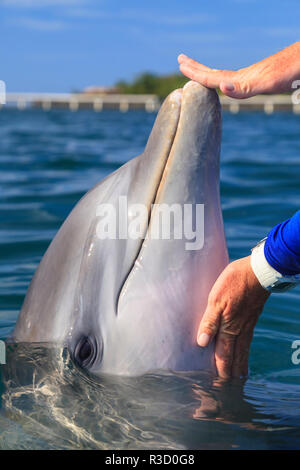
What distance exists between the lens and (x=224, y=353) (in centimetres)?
364

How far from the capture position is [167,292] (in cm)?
346

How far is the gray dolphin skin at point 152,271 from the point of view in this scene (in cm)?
338

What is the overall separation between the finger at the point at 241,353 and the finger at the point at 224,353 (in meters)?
0.03

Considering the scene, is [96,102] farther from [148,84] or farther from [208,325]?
[208,325]

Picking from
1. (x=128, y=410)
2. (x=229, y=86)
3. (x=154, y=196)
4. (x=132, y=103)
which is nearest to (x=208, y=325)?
(x=128, y=410)

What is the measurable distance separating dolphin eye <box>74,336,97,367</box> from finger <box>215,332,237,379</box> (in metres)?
0.66

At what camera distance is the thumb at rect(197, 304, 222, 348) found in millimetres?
3471

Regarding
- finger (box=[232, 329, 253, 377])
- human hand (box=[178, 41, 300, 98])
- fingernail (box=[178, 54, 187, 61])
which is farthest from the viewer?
finger (box=[232, 329, 253, 377])

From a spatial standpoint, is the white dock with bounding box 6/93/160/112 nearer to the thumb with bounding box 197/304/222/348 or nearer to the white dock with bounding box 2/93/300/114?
the white dock with bounding box 2/93/300/114

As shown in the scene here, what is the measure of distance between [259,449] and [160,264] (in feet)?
3.32

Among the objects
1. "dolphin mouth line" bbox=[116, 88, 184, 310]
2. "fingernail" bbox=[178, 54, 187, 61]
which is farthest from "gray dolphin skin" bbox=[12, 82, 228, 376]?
"fingernail" bbox=[178, 54, 187, 61]

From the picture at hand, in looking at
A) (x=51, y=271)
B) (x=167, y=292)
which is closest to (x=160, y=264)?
(x=167, y=292)
